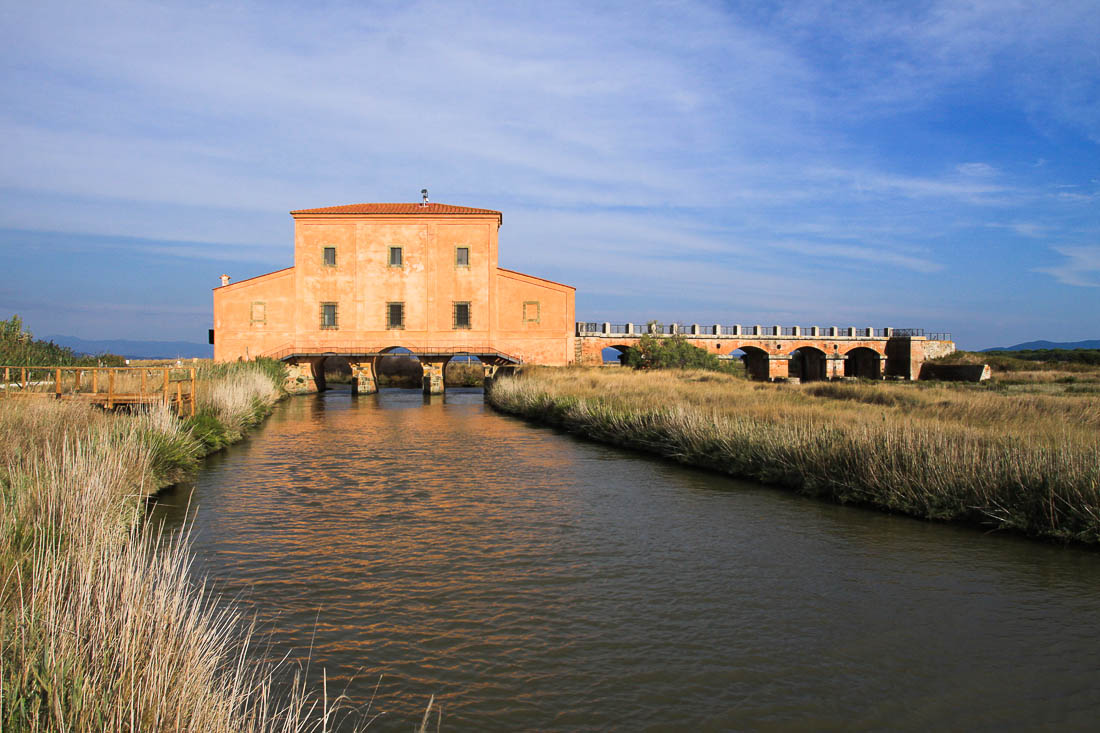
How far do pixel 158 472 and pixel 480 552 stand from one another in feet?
20.8

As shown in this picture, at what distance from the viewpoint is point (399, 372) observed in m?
57.8

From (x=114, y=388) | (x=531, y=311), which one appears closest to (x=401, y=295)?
(x=531, y=311)

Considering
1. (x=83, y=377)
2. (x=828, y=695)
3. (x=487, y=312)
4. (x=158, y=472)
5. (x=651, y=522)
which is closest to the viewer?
(x=828, y=695)

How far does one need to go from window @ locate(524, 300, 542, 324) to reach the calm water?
93.9ft

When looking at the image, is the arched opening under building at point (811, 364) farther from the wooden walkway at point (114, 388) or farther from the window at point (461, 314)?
the wooden walkway at point (114, 388)

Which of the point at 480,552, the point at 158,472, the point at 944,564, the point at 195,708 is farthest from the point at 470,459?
the point at 195,708

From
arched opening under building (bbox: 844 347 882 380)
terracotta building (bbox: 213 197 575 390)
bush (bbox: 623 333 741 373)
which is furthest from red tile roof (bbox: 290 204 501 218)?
arched opening under building (bbox: 844 347 882 380)

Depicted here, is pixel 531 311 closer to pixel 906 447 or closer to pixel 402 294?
pixel 402 294

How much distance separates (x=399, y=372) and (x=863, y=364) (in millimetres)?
39909

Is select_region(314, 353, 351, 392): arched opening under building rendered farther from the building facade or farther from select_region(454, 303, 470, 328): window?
select_region(454, 303, 470, 328): window

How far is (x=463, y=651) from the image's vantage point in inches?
225

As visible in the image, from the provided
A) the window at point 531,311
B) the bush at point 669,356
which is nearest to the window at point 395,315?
the window at point 531,311

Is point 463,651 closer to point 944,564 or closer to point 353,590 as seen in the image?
Answer: point 353,590

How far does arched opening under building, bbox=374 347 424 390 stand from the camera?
185 feet
